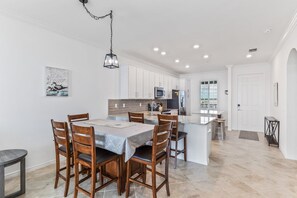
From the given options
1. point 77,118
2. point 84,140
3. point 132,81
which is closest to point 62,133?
point 84,140

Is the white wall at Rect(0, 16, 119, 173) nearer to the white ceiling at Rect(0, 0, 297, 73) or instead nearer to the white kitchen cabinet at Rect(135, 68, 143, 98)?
the white ceiling at Rect(0, 0, 297, 73)

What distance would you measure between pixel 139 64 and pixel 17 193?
14.3ft

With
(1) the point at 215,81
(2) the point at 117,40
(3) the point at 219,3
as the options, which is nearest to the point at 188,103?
(1) the point at 215,81

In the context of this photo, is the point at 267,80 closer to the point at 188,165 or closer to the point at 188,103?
the point at 188,103

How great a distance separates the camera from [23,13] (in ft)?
8.64

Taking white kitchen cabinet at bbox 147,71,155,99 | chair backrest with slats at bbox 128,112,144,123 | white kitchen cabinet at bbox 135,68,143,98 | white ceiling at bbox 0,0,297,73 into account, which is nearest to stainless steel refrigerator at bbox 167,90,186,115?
white kitchen cabinet at bbox 147,71,155,99

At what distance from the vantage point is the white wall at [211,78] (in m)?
7.31

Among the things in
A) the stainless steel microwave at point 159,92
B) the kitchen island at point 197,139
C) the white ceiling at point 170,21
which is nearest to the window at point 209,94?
the stainless steel microwave at point 159,92

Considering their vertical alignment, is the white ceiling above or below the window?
above

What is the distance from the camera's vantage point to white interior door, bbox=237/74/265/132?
6207 mm

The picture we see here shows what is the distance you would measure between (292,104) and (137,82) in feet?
12.3

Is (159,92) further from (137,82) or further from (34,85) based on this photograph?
(34,85)

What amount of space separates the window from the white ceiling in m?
3.42

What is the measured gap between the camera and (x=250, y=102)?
251 inches
